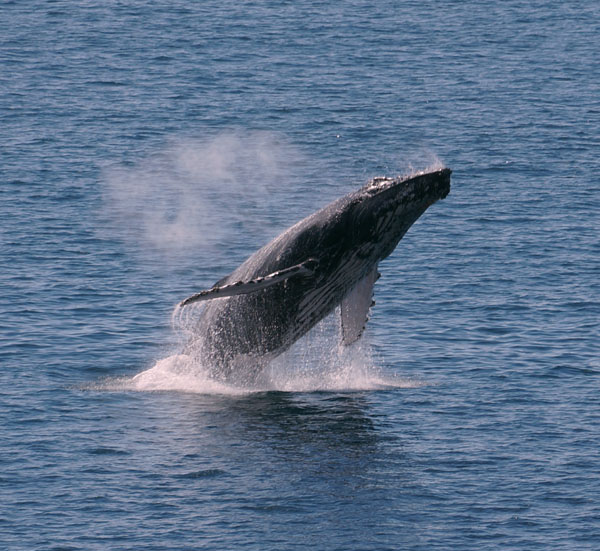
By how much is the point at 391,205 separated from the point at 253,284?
484 cm

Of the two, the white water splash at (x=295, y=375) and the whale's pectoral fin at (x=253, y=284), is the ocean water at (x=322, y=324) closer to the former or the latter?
the white water splash at (x=295, y=375)

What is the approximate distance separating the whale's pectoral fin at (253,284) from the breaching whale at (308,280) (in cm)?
3

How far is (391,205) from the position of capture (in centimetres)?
4366

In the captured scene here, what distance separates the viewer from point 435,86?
119 m

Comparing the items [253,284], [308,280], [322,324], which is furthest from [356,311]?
[322,324]

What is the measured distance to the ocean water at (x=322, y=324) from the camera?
4131cm

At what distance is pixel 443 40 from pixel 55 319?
84.4 m

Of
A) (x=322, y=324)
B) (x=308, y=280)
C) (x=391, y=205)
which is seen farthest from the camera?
(x=322, y=324)

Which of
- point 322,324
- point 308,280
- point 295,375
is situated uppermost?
point 308,280

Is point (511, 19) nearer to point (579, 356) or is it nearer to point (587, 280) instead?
point (587, 280)

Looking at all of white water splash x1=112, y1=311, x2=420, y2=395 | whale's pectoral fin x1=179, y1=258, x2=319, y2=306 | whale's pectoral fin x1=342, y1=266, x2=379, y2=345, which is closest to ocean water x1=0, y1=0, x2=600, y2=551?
white water splash x1=112, y1=311, x2=420, y2=395

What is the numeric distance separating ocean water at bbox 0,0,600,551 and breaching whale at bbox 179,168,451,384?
1.48 meters

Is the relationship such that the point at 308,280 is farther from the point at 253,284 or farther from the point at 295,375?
the point at 295,375

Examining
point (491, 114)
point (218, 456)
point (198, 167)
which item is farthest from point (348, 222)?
point (491, 114)
